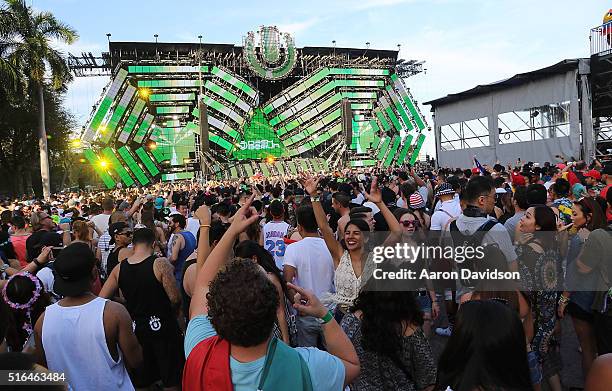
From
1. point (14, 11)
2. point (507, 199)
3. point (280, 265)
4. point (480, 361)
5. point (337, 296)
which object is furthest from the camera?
point (14, 11)

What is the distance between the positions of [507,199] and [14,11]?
26.1 metres

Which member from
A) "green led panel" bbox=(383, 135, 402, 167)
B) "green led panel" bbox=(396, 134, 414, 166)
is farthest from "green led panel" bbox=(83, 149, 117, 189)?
"green led panel" bbox=(396, 134, 414, 166)

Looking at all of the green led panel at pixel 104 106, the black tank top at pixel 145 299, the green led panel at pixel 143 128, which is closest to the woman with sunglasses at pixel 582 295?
the black tank top at pixel 145 299

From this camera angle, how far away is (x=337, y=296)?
12.6 feet

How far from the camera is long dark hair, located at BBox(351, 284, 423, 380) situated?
253 centimetres

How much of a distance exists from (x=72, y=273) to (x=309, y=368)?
1720 millimetres

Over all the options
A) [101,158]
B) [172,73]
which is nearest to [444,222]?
[101,158]

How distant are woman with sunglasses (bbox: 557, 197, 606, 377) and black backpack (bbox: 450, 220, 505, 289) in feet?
2.47

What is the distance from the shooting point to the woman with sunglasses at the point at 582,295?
3.96m

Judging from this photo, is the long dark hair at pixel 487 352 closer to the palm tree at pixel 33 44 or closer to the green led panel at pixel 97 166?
the palm tree at pixel 33 44

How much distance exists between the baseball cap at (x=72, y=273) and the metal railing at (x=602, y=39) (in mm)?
16746

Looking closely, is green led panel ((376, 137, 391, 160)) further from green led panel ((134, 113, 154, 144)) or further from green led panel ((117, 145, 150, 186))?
green led panel ((117, 145, 150, 186))

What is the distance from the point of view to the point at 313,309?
201cm

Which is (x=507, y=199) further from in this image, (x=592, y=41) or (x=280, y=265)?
(x=592, y=41)
